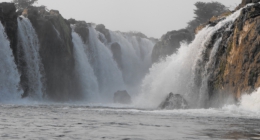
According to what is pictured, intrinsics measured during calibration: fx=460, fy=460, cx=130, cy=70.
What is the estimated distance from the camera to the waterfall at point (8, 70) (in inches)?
1839

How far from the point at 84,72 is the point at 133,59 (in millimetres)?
25615

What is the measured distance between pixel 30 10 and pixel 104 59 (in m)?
18.0

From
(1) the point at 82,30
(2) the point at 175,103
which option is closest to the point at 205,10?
(1) the point at 82,30

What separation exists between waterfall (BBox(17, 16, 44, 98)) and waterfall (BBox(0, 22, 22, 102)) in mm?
3164

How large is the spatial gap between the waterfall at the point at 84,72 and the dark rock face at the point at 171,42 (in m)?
18.7

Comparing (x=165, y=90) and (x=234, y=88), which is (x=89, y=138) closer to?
(x=234, y=88)

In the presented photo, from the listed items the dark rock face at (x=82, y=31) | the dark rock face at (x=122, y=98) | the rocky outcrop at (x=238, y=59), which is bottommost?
the dark rock face at (x=122, y=98)

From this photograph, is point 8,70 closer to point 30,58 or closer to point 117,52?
point 30,58

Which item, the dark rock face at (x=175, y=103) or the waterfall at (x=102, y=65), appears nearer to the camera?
the dark rock face at (x=175, y=103)

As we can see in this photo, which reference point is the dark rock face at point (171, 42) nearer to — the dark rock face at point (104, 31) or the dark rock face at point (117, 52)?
the dark rock face at point (117, 52)

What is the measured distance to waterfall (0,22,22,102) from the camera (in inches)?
1839

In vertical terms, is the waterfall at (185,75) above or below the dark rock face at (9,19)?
below

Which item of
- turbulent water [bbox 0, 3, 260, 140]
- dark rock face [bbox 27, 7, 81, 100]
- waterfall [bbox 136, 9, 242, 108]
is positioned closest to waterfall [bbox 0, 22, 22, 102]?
turbulent water [bbox 0, 3, 260, 140]

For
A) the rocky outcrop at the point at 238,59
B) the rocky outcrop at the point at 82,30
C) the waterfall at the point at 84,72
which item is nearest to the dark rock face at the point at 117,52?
the rocky outcrop at the point at 82,30
